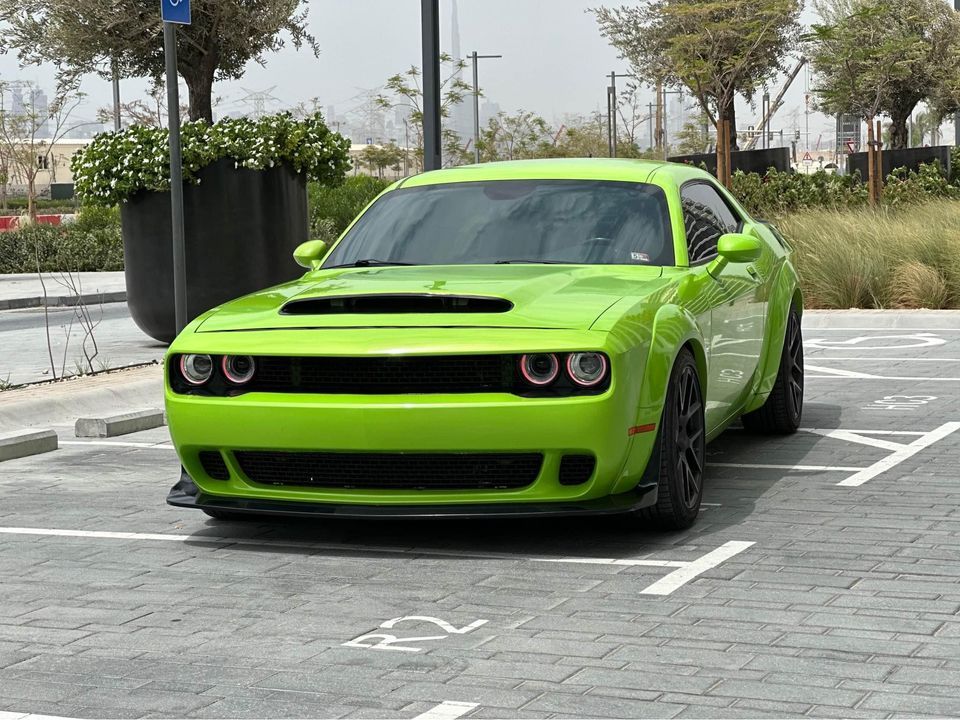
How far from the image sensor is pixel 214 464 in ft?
22.0

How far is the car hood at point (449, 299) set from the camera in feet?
20.9

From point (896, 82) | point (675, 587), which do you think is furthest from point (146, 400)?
point (896, 82)

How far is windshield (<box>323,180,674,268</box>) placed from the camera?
754 centimetres

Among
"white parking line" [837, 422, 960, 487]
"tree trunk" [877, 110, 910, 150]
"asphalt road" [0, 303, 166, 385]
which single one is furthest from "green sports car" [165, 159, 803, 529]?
"tree trunk" [877, 110, 910, 150]

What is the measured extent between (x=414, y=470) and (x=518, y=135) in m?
71.3

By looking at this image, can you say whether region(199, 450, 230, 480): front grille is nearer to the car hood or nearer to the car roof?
the car hood

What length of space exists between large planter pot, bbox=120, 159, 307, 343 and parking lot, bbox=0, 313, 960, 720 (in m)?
6.34

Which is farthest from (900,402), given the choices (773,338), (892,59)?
(892,59)

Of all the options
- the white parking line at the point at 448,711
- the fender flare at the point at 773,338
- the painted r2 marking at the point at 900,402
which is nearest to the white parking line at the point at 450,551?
the white parking line at the point at 448,711

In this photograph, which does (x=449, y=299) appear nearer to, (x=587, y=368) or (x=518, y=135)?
(x=587, y=368)

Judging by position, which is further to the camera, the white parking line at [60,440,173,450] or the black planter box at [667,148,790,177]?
the black planter box at [667,148,790,177]

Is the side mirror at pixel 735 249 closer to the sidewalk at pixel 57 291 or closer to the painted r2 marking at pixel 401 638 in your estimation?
the painted r2 marking at pixel 401 638

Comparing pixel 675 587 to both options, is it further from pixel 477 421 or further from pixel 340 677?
pixel 340 677

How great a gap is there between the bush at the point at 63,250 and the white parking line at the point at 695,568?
24.6 meters
